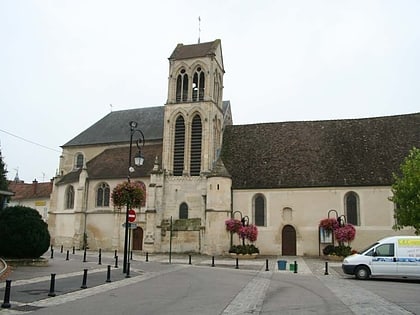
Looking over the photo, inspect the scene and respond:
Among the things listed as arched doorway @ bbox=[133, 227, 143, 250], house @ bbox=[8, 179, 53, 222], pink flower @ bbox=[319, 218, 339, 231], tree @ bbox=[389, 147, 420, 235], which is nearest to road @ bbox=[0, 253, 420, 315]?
tree @ bbox=[389, 147, 420, 235]

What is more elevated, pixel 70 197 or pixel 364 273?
pixel 70 197

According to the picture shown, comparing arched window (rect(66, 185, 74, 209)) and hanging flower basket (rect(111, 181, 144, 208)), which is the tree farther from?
arched window (rect(66, 185, 74, 209))

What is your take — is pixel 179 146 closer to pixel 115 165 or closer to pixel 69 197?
pixel 115 165

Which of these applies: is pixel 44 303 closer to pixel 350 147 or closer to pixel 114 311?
pixel 114 311

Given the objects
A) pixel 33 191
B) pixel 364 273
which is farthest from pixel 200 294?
pixel 33 191

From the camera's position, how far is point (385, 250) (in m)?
18.4

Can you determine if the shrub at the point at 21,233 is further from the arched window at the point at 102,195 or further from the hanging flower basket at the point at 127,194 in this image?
the arched window at the point at 102,195

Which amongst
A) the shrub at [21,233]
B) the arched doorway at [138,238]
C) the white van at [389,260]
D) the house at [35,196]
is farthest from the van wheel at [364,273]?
the house at [35,196]

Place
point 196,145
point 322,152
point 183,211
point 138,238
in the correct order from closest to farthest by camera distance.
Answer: point 322,152, point 183,211, point 138,238, point 196,145

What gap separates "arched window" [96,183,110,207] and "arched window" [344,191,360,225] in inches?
801

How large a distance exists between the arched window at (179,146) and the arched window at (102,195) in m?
6.84

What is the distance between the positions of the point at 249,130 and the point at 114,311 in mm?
30129

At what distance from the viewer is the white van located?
58.2 ft

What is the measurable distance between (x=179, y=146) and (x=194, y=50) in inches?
352
